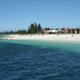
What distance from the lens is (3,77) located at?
13609 millimetres

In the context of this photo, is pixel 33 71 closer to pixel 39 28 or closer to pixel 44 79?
pixel 44 79

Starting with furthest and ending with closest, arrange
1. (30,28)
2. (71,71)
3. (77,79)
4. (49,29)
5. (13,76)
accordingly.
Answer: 1. (49,29)
2. (30,28)
3. (71,71)
4. (13,76)
5. (77,79)

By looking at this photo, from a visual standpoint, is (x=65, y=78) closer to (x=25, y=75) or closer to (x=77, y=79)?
(x=77, y=79)

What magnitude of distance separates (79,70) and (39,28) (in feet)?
281

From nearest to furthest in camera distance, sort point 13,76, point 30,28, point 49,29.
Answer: point 13,76 → point 30,28 → point 49,29

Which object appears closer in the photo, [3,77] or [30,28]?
[3,77]

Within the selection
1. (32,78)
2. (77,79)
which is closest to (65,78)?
(77,79)

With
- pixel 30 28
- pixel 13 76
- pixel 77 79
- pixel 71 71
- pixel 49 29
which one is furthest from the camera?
pixel 49 29

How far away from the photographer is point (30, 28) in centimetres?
9738

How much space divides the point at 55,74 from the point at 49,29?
107m

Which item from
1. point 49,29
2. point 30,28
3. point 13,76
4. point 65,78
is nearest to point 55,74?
point 65,78

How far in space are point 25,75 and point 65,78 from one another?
7.44 feet

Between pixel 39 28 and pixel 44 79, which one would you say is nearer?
pixel 44 79

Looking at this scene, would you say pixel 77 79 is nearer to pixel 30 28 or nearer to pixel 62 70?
pixel 62 70
